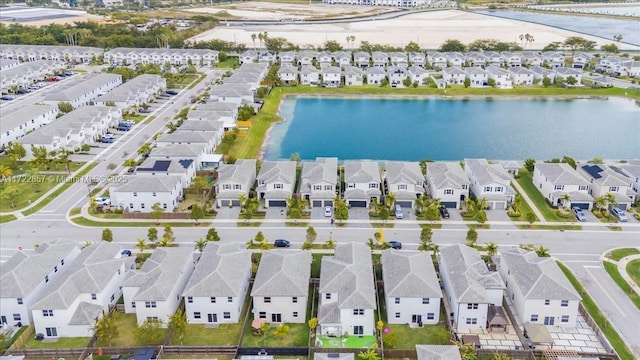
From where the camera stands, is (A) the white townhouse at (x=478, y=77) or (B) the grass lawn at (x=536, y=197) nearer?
(B) the grass lawn at (x=536, y=197)

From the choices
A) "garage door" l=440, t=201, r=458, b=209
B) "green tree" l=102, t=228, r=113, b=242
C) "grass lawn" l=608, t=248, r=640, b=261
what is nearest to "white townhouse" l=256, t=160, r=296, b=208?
"green tree" l=102, t=228, r=113, b=242

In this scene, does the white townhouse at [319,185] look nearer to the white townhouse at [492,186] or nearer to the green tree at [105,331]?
the white townhouse at [492,186]

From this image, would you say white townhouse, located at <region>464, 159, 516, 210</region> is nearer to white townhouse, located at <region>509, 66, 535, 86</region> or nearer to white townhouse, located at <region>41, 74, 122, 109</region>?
white townhouse, located at <region>509, 66, 535, 86</region>

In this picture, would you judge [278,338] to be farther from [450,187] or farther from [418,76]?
[418,76]

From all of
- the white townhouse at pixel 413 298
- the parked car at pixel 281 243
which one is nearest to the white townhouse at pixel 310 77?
the parked car at pixel 281 243

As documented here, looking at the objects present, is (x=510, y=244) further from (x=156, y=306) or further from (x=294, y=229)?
(x=156, y=306)

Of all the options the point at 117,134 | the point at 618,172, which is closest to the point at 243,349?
the point at 618,172

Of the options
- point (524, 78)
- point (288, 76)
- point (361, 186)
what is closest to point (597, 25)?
point (524, 78)
